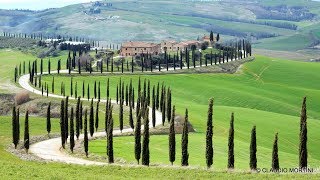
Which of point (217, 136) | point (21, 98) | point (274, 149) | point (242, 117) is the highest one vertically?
point (274, 149)

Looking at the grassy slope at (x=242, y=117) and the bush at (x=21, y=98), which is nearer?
the grassy slope at (x=242, y=117)

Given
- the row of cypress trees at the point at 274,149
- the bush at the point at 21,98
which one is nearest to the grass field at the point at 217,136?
the row of cypress trees at the point at 274,149

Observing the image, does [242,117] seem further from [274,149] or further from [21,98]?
[274,149]

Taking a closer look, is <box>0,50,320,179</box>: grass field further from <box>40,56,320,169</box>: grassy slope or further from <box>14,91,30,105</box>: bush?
<box>14,91,30,105</box>: bush

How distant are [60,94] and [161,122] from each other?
169 feet

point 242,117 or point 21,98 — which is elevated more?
point 21,98

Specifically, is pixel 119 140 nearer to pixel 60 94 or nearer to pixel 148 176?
pixel 148 176

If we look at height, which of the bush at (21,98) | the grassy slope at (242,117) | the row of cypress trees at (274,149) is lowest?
the grassy slope at (242,117)

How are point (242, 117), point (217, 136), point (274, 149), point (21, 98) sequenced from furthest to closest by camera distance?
point (21, 98) → point (242, 117) → point (217, 136) → point (274, 149)

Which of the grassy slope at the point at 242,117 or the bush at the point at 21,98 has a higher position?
the bush at the point at 21,98

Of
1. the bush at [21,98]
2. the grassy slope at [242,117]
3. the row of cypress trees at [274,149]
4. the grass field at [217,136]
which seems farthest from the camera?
the bush at [21,98]

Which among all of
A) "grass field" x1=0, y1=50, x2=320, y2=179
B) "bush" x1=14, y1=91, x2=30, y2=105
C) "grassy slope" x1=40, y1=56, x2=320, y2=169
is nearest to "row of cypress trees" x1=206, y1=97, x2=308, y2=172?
"grass field" x1=0, y1=50, x2=320, y2=179

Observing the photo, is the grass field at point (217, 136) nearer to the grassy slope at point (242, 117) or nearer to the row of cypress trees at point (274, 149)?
the grassy slope at point (242, 117)

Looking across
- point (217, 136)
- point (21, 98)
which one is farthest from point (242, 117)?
point (21, 98)
